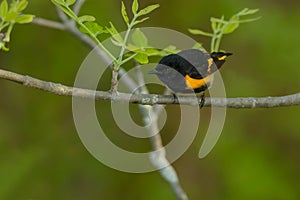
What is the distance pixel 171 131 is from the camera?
223cm

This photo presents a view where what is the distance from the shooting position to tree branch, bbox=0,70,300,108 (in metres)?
0.84

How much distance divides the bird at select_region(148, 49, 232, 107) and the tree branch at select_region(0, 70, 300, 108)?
3 centimetres

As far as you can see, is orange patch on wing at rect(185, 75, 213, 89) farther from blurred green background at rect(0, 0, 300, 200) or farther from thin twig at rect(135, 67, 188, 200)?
blurred green background at rect(0, 0, 300, 200)

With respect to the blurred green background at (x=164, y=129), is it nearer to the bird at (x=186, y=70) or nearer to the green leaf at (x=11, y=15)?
the bird at (x=186, y=70)

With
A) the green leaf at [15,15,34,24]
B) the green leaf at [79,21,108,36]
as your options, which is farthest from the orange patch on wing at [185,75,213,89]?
the green leaf at [15,15,34,24]

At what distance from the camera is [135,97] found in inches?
36.3

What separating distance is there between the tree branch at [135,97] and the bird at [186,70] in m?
0.03

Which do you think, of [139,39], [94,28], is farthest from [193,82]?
[94,28]

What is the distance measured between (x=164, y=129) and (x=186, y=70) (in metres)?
1.17

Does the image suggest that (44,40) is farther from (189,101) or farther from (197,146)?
(189,101)

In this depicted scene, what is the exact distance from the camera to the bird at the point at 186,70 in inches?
41.5

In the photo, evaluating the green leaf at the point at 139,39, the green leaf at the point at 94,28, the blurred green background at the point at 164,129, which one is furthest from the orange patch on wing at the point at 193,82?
the blurred green background at the point at 164,129

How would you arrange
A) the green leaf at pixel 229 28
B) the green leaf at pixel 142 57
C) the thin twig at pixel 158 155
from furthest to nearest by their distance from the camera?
the thin twig at pixel 158 155
the green leaf at pixel 229 28
the green leaf at pixel 142 57

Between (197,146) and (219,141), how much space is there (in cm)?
17
